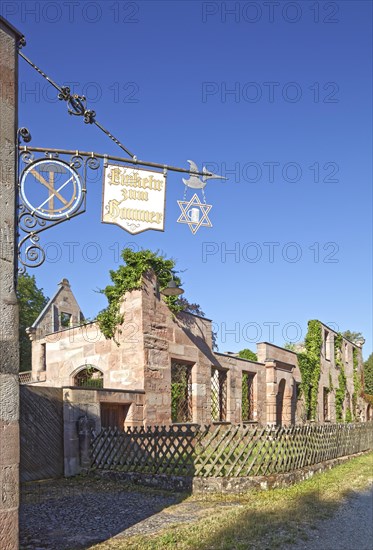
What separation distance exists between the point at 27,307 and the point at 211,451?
30.3 meters

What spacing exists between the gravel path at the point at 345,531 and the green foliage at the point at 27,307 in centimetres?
2944

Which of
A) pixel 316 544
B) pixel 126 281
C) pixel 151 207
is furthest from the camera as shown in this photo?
pixel 126 281

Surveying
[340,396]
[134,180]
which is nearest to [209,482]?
[134,180]

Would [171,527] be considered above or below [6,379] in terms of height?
below

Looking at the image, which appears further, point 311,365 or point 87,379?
point 311,365

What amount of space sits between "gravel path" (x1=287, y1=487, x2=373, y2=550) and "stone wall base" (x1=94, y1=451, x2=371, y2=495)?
5.27 ft

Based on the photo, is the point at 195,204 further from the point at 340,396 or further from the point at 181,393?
the point at 340,396

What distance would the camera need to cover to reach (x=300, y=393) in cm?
2528

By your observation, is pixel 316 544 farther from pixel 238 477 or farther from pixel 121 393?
pixel 121 393

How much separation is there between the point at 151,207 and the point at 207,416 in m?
11.3

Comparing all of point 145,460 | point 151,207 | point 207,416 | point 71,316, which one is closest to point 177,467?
point 145,460

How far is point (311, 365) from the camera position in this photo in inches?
1030

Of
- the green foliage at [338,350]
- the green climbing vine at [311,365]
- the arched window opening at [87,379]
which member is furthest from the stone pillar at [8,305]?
the green foliage at [338,350]

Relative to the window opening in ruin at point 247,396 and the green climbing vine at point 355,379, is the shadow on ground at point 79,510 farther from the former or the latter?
the green climbing vine at point 355,379
